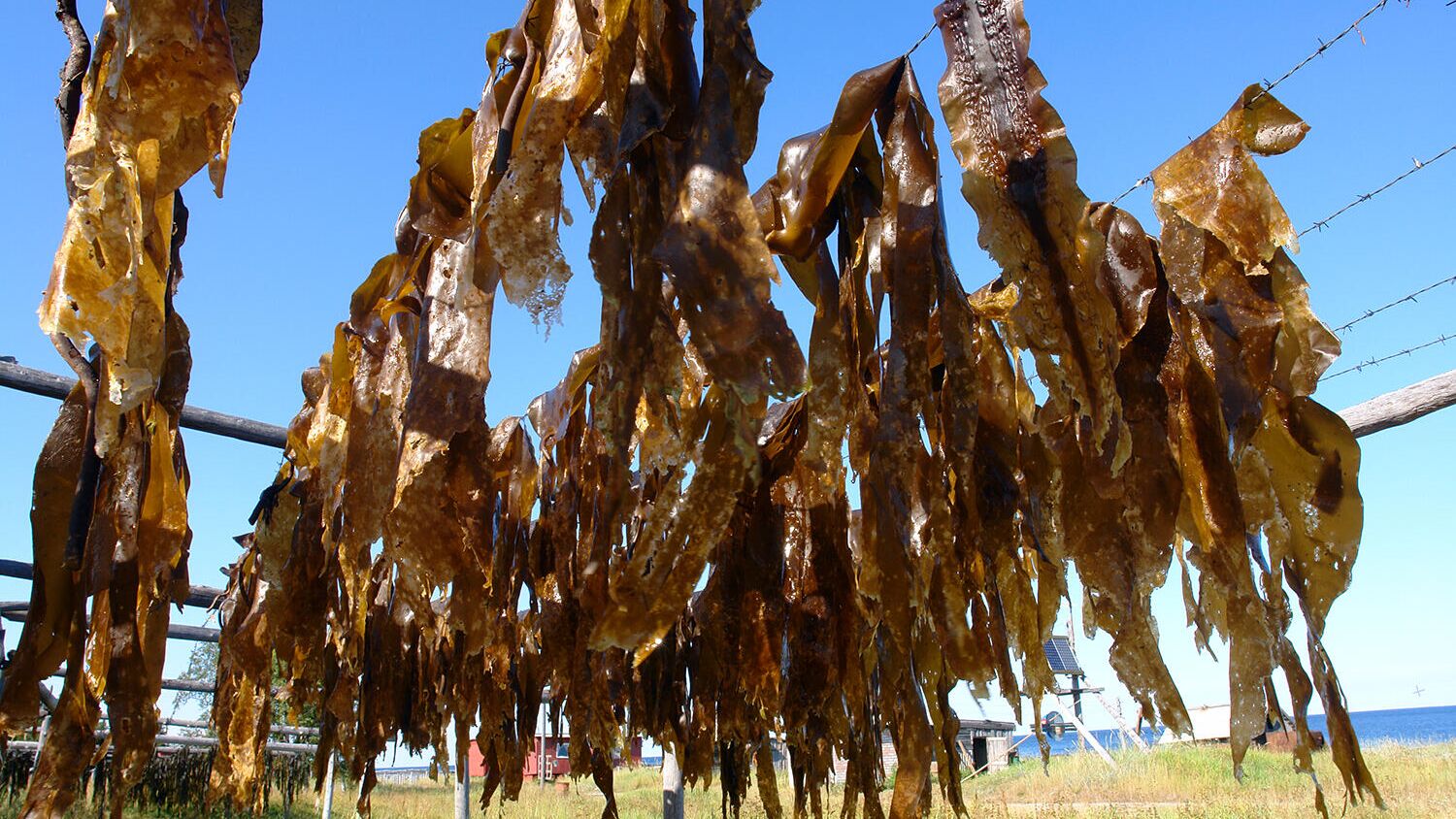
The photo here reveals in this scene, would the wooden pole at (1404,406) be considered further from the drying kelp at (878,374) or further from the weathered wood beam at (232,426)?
the weathered wood beam at (232,426)

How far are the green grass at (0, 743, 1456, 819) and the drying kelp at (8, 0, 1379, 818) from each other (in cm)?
607

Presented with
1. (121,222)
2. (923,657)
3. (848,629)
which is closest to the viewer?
(121,222)

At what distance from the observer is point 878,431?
1044 millimetres

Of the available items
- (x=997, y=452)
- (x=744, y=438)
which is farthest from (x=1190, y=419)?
(x=744, y=438)

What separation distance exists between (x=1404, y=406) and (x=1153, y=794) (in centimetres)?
885

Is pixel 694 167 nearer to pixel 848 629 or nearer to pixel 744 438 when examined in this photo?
pixel 744 438

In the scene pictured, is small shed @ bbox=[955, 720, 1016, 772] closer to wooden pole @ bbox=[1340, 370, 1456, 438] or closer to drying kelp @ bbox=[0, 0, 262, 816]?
wooden pole @ bbox=[1340, 370, 1456, 438]

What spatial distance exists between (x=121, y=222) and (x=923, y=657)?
1153 mm

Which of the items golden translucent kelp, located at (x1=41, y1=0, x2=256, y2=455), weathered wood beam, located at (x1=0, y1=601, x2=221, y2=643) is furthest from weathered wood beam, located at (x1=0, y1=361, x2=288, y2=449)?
weathered wood beam, located at (x1=0, y1=601, x2=221, y2=643)

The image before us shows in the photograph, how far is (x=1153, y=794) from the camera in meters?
10.2

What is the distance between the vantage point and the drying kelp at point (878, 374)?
915 mm

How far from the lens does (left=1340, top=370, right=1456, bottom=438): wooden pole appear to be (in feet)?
9.44

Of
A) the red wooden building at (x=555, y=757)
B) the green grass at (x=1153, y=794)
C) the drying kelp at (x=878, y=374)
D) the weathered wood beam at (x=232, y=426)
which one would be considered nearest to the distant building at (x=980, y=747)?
the green grass at (x=1153, y=794)

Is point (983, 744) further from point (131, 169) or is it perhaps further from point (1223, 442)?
point (131, 169)
